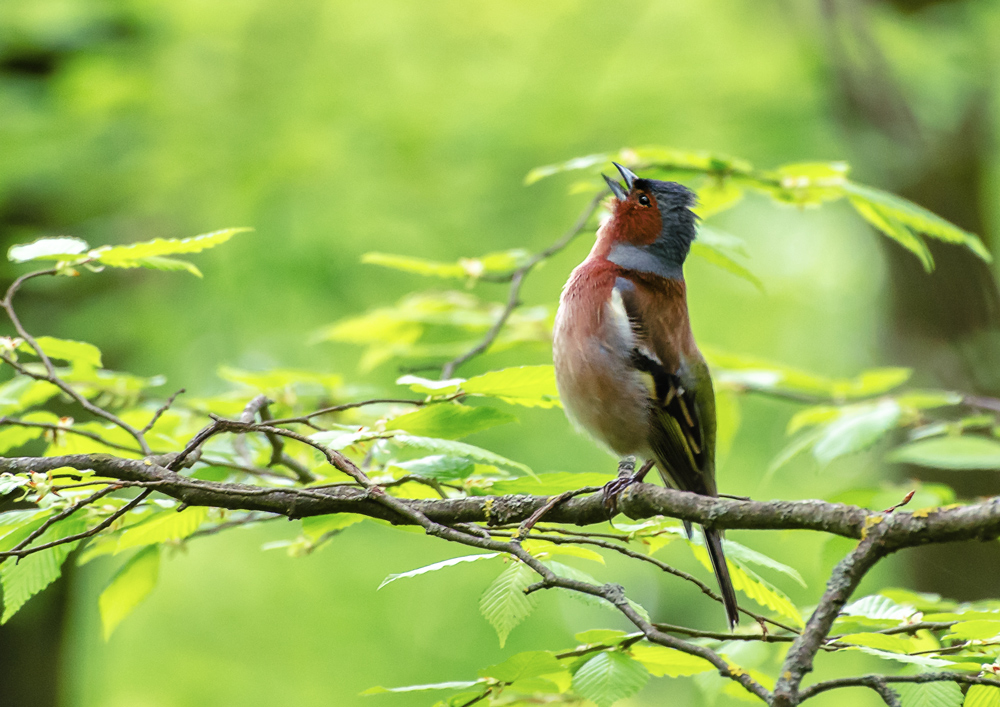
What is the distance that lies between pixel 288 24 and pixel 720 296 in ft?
21.5

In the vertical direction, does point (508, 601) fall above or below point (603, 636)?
above

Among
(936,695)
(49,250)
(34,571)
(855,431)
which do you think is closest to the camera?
(936,695)

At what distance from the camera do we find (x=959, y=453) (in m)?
3.44

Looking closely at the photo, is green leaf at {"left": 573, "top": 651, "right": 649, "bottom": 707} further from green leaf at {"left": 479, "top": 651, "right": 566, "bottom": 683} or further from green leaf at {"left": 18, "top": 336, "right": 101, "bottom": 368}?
green leaf at {"left": 18, "top": 336, "right": 101, "bottom": 368}

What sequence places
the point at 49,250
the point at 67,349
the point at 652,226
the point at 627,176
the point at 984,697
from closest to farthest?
the point at 984,697 < the point at 49,250 < the point at 67,349 < the point at 652,226 < the point at 627,176

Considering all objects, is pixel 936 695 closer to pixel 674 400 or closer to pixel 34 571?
pixel 674 400

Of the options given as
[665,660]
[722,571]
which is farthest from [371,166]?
[665,660]

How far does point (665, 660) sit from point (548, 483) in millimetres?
550

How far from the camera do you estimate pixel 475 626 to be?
36.5ft

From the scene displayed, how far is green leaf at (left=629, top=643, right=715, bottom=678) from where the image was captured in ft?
7.30

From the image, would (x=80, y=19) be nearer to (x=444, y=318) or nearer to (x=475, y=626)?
(x=444, y=318)

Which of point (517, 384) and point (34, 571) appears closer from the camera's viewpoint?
point (34, 571)

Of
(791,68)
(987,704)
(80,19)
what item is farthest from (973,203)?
(80,19)

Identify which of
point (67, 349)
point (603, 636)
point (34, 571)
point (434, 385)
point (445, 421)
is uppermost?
point (67, 349)
